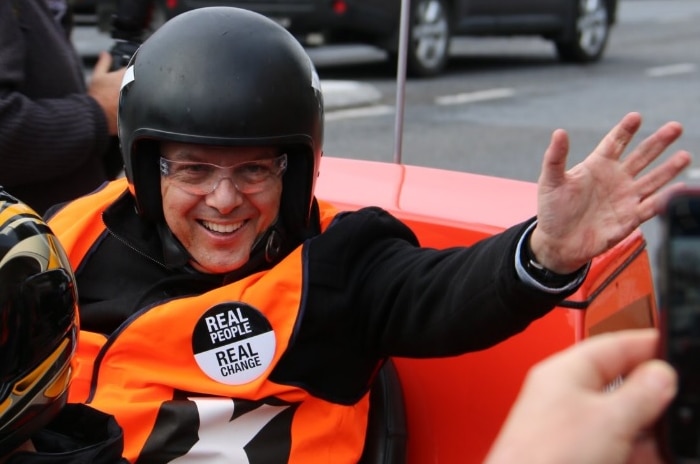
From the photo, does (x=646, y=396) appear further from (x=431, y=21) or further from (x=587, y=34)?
(x=587, y=34)

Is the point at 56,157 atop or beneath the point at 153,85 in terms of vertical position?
beneath

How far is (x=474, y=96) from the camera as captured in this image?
36.2 feet

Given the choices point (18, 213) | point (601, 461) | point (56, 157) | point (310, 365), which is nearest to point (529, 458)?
point (601, 461)

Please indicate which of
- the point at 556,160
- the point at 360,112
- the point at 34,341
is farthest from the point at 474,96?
the point at 34,341

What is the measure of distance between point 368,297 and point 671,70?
1158 cm

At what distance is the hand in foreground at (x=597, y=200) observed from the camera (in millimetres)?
2014

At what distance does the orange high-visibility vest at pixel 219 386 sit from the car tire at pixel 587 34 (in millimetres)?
11279

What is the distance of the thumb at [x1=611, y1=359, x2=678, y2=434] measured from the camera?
97cm

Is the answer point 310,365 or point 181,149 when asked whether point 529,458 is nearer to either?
point 310,365

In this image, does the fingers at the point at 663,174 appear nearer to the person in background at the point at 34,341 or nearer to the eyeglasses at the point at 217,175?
the eyeglasses at the point at 217,175

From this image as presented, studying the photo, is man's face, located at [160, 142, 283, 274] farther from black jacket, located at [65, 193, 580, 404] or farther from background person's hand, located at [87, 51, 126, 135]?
background person's hand, located at [87, 51, 126, 135]

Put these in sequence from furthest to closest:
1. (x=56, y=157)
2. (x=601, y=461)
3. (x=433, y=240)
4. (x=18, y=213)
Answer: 1. (x=56, y=157)
2. (x=433, y=240)
3. (x=18, y=213)
4. (x=601, y=461)

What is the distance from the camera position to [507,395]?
2480 mm

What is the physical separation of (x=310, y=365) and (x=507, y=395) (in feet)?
1.39
